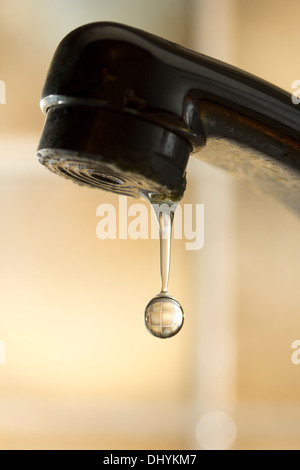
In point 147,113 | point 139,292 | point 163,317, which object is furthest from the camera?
point 139,292

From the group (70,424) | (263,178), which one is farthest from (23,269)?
(263,178)

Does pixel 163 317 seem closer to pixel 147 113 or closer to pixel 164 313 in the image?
pixel 164 313

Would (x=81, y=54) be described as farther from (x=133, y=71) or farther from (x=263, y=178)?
(x=263, y=178)

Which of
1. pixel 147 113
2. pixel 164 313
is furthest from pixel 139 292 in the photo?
pixel 147 113

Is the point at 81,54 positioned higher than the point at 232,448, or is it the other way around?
the point at 81,54

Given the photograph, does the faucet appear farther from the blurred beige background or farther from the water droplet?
the blurred beige background

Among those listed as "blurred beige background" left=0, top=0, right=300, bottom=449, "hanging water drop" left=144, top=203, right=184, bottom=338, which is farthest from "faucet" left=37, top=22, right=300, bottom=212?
"blurred beige background" left=0, top=0, right=300, bottom=449
